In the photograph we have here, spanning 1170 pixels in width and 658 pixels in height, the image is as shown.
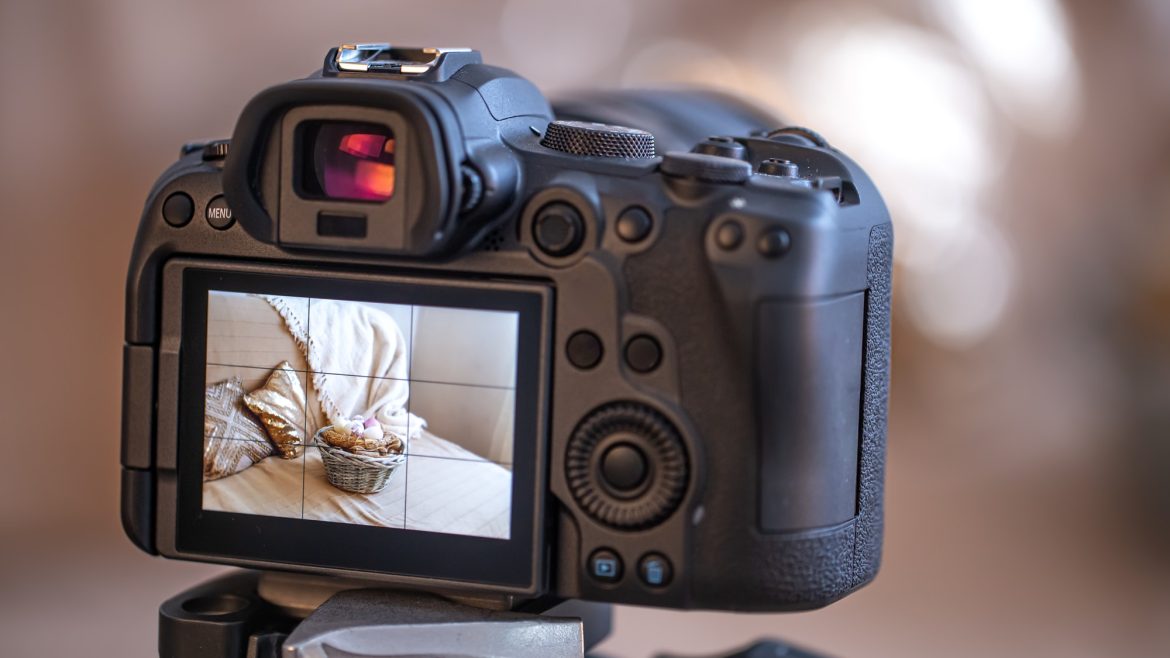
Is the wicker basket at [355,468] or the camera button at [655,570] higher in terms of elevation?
the wicker basket at [355,468]

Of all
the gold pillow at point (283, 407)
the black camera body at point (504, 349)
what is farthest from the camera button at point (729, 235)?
the gold pillow at point (283, 407)

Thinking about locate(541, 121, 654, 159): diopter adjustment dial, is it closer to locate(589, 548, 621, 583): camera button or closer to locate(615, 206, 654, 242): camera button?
locate(615, 206, 654, 242): camera button

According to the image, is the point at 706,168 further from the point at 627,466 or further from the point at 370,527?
the point at 370,527

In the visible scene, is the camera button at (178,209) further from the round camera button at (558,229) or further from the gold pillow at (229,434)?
the round camera button at (558,229)

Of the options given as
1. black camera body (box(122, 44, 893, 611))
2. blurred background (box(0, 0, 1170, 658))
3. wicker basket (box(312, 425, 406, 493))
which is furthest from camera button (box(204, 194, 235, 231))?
blurred background (box(0, 0, 1170, 658))

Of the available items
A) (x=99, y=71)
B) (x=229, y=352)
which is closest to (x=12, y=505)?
(x=99, y=71)
